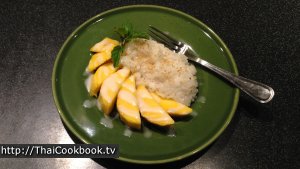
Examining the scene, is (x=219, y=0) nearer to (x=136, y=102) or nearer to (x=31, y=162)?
(x=136, y=102)

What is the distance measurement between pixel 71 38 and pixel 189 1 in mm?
807

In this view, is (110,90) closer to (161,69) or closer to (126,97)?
(126,97)

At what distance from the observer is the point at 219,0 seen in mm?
1984

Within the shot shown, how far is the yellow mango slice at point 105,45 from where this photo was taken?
5.04 ft

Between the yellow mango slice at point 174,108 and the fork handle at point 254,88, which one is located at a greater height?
the fork handle at point 254,88

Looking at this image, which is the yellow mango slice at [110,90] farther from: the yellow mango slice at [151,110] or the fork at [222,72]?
the fork at [222,72]

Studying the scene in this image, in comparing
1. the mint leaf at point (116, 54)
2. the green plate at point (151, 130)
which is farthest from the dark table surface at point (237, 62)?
the mint leaf at point (116, 54)

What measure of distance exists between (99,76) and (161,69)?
0.97ft

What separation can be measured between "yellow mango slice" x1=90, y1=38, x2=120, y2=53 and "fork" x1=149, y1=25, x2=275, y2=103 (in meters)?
0.22

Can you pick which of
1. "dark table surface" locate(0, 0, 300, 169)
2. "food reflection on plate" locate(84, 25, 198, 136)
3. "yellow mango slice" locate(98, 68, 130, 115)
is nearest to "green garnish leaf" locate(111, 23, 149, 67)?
"food reflection on plate" locate(84, 25, 198, 136)

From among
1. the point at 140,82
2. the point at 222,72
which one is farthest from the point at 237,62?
the point at 140,82

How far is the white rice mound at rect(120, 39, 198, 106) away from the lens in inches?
57.4

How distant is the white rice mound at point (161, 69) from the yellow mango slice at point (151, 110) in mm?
88

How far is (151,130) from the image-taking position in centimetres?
135
